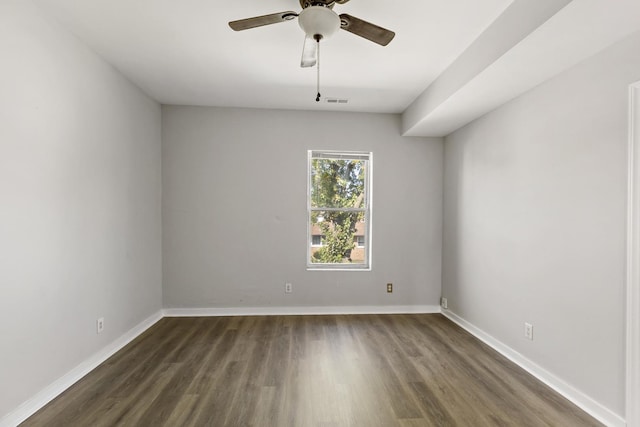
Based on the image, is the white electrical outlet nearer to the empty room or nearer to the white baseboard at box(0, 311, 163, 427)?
the empty room

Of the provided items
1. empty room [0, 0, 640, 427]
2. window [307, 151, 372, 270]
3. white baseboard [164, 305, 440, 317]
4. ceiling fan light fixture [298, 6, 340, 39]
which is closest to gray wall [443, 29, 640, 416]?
empty room [0, 0, 640, 427]

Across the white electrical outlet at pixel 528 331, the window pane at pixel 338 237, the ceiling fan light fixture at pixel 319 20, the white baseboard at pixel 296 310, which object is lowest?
the white baseboard at pixel 296 310

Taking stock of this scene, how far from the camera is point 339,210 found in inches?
165

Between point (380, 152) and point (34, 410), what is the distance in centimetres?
399

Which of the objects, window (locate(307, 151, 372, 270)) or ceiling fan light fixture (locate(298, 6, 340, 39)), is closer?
ceiling fan light fixture (locate(298, 6, 340, 39))

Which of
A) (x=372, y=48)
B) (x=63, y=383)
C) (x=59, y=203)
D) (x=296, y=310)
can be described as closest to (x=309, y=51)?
(x=372, y=48)

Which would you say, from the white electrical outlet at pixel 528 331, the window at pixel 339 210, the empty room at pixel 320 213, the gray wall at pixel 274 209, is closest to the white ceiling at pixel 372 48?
the empty room at pixel 320 213

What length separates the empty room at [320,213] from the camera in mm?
1903

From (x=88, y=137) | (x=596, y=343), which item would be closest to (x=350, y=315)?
(x=596, y=343)

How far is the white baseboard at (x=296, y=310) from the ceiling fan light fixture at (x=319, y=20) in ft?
10.6

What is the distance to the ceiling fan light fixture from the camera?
1644 millimetres

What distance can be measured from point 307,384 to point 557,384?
184 cm

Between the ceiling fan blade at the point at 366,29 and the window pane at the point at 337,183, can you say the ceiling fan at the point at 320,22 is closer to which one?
the ceiling fan blade at the point at 366,29

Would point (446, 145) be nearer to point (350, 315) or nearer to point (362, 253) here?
point (362, 253)
